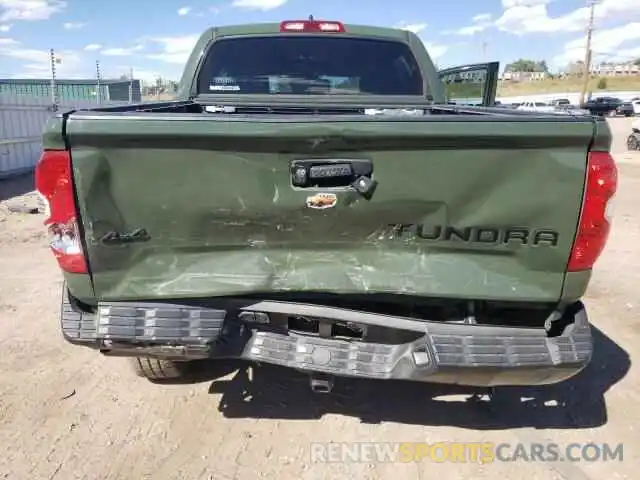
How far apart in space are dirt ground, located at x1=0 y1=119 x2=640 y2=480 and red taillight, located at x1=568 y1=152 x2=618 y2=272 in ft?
3.70

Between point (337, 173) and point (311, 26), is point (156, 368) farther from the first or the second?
point (311, 26)

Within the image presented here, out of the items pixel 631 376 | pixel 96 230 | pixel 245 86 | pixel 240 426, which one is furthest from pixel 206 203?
pixel 631 376

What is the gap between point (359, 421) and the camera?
10.6ft

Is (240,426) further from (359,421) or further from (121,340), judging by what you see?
(121,340)

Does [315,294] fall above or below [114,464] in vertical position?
above

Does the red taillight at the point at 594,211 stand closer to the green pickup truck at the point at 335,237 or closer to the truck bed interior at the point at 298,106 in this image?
the green pickup truck at the point at 335,237

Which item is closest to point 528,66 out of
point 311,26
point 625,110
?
point 625,110

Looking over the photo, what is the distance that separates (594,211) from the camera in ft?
7.78

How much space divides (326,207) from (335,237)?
147mm

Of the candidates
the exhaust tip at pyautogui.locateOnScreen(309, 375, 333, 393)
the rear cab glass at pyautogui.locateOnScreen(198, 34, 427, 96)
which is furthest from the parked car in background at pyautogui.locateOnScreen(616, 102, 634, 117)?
the exhaust tip at pyautogui.locateOnScreen(309, 375, 333, 393)

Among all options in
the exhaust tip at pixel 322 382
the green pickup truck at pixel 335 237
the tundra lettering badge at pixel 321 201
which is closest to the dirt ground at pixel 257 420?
the exhaust tip at pixel 322 382

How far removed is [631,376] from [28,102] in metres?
14.6

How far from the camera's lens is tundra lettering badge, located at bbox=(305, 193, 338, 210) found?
2.36 metres

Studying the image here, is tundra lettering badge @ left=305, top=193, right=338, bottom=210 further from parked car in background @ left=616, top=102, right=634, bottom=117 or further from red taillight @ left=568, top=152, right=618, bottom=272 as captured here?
parked car in background @ left=616, top=102, right=634, bottom=117
